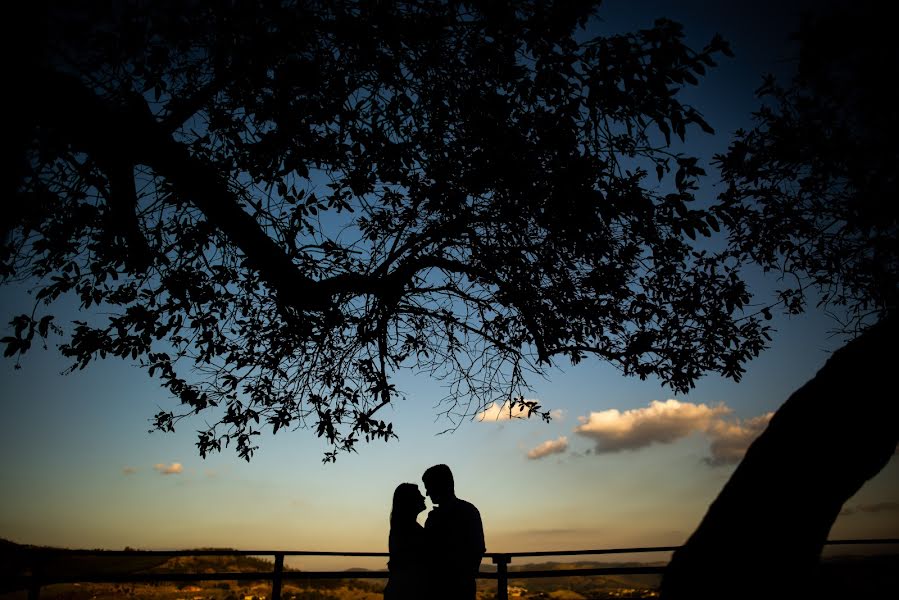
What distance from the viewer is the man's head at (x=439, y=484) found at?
3.82 m

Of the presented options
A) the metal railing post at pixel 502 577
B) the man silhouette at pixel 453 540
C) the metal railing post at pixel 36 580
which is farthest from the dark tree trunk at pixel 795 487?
the metal railing post at pixel 36 580

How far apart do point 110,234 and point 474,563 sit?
4.72 m

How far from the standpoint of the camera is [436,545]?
3631 millimetres

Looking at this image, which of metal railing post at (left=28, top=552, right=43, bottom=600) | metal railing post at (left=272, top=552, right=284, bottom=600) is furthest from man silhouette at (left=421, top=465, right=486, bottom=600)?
metal railing post at (left=28, top=552, right=43, bottom=600)

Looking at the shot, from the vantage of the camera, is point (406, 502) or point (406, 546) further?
point (406, 502)

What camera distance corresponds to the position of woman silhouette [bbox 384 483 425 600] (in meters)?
3.63

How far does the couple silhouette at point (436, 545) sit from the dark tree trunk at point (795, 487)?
212 centimetres

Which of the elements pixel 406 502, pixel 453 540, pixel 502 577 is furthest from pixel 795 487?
pixel 502 577

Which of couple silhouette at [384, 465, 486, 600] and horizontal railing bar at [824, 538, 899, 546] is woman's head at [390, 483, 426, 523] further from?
horizontal railing bar at [824, 538, 899, 546]

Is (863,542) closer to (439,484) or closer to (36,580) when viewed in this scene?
(439,484)

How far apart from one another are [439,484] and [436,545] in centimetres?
44

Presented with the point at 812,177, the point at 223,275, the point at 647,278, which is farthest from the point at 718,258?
the point at 223,275

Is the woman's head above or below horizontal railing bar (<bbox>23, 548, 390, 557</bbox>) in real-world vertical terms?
above

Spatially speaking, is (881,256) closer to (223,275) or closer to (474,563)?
(474,563)
